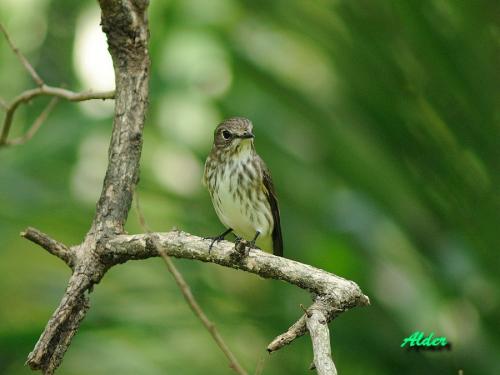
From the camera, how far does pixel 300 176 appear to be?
198 inches

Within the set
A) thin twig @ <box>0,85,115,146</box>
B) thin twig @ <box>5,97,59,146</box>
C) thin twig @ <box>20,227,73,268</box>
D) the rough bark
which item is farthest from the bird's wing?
thin twig @ <box>20,227,73,268</box>

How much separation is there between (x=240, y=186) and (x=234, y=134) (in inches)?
12.2

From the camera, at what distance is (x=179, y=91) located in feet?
17.8

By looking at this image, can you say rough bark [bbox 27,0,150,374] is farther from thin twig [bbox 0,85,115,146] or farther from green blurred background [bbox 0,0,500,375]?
green blurred background [bbox 0,0,500,375]

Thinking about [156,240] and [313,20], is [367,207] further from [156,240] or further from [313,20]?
[156,240]

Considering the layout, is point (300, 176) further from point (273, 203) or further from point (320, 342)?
point (320, 342)

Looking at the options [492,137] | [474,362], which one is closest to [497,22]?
[492,137]

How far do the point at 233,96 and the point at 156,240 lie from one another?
8.52 ft

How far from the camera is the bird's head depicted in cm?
464

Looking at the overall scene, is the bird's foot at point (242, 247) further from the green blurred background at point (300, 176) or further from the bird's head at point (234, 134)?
the bird's head at point (234, 134)

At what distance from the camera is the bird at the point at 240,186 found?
4777mm

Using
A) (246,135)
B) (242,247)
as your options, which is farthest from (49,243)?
(246,135)

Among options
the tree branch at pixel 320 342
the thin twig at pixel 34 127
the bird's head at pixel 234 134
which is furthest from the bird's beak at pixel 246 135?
the tree branch at pixel 320 342

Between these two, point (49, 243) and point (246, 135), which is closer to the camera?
point (49, 243)
